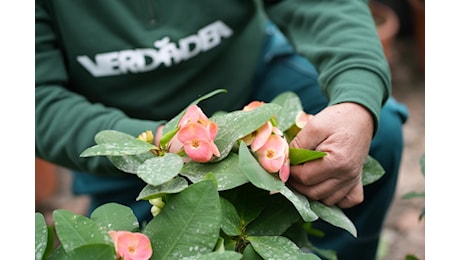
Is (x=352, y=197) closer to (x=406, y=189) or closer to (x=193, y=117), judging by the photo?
(x=193, y=117)

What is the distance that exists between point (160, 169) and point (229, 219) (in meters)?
0.09

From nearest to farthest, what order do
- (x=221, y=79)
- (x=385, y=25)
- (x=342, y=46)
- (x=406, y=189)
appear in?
(x=342, y=46) → (x=221, y=79) → (x=406, y=189) → (x=385, y=25)

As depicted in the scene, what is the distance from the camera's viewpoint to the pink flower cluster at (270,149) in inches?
25.0

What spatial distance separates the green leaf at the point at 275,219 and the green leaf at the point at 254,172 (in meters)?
0.06

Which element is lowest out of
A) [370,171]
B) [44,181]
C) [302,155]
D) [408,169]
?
[408,169]

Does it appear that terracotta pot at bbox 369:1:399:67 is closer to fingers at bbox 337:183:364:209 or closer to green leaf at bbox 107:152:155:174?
fingers at bbox 337:183:364:209

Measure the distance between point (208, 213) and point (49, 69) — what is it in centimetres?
48

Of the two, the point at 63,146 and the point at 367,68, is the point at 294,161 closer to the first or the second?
the point at 367,68

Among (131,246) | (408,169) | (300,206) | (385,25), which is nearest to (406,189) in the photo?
(408,169)

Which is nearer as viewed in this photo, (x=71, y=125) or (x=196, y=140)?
(x=196, y=140)

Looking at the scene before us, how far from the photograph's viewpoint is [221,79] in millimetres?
1104

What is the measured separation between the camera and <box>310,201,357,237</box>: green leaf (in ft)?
2.25

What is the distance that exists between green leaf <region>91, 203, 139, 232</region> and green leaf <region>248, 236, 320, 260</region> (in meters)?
0.11

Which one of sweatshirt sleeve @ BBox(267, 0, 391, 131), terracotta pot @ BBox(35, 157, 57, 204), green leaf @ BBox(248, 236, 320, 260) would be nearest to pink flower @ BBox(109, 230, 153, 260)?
green leaf @ BBox(248, 236, 320, 260)
